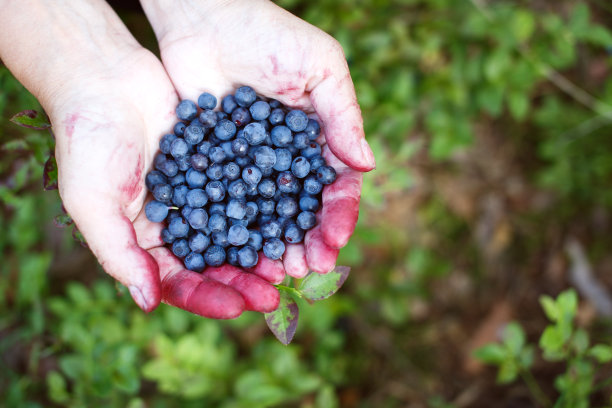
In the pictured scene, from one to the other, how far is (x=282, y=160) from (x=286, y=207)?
21cm

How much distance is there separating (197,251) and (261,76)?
30.6 inches

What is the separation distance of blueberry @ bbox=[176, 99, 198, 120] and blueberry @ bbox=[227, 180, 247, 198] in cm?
36

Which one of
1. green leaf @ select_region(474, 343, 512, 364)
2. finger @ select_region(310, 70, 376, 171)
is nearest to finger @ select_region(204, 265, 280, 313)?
finger @ select_region(310, 70, 376, 171)

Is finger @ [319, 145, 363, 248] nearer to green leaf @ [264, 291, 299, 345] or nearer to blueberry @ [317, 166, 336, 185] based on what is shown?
blueberry @ [317, 166, 336, 185]

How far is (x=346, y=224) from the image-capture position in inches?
62.0

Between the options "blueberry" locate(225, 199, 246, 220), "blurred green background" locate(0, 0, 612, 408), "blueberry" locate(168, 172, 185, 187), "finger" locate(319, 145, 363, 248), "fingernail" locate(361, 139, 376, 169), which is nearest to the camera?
"finger" locate(319, 145, 363, 248)

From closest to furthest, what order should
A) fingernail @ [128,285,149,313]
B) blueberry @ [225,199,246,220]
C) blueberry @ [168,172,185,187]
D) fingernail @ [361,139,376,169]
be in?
fingernail @ [128,285,149,313] → fingernail @ [361,139,376,169] → blueberry @ [225,199,246,220] → blueberry @ [168,172,185,187]

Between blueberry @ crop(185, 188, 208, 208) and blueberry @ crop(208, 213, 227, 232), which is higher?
blueberry @ crop(185, 188, 208, 208)

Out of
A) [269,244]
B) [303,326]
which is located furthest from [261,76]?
[303,326]

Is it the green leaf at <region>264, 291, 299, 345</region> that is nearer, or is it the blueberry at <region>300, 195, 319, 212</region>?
the green leaf at <region>264, 291, 299, 345</region>

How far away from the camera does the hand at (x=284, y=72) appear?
5.53 feet

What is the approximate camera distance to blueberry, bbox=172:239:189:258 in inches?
68.6

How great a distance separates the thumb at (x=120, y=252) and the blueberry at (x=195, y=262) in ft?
0.63

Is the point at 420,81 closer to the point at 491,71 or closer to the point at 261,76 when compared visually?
the point at 491,71
